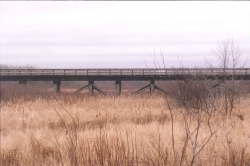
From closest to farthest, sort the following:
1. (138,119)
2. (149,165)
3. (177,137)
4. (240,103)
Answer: (149,165) → (177,137) → (138,119) → (240,103)

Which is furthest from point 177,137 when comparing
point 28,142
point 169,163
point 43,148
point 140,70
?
point 140,70

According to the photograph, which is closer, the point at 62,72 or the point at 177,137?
the point at 177,137

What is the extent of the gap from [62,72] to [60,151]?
21.5 meters

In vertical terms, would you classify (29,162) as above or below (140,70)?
below

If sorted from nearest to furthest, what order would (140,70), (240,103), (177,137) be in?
(177,137) → (240,103) → (140,70)

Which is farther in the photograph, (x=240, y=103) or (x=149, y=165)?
(x=240, y=103)

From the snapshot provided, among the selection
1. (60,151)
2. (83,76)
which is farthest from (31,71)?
(60,151)

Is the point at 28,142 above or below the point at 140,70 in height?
below

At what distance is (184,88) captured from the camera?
1325 cm

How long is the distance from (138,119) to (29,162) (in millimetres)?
5944

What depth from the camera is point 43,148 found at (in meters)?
6.61

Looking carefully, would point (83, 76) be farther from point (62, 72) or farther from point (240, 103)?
point (240, 103)

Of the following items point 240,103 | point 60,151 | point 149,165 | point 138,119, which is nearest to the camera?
point 149,165

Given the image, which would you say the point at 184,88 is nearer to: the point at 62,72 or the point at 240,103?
the point at 240,103
